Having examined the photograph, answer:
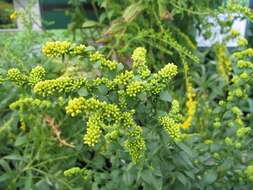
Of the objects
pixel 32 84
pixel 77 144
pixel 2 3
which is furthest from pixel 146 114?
pixel 2 3

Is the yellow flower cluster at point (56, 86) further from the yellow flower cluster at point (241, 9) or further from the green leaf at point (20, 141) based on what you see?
the yellow flower cluster at point (241, 9)

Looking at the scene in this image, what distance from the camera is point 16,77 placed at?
0.89m

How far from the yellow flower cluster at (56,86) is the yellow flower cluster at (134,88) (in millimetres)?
92

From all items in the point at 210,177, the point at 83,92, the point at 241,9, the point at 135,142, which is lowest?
the point at 210,177

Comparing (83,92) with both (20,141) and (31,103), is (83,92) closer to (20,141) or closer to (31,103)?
(31,103)

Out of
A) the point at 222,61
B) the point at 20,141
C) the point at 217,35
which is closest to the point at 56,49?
the point at 20,141

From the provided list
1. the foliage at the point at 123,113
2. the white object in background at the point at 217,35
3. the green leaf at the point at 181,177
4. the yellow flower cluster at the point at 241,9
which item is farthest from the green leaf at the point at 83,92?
the white object in background at the point at 217,35

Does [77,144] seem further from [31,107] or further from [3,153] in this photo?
[3,153]

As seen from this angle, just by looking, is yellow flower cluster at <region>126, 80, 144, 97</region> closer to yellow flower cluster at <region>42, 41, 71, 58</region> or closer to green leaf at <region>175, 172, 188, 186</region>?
yellow flower cluster at <region>42, 41, 71, 58</region>

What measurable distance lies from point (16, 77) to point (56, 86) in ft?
0.38

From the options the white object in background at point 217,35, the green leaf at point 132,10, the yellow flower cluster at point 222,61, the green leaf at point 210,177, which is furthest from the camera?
the white object in background at point 217,35

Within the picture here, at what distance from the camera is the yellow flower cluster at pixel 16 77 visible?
880 millimetres

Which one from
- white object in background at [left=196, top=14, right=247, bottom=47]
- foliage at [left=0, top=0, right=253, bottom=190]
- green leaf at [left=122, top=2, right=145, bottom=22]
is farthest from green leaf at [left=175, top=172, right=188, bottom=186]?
white object in background at [left=196, top=14, right=247, bottom=47]

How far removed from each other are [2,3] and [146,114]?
147 cm
